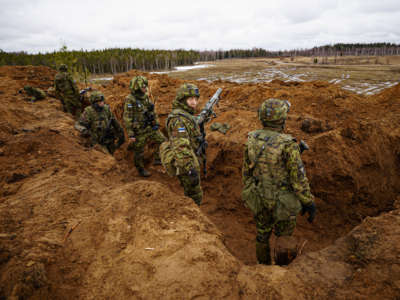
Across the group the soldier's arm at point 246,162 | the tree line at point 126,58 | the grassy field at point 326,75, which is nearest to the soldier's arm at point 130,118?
the soldier's arm at point 246,162

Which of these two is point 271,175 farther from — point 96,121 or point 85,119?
point 85,119

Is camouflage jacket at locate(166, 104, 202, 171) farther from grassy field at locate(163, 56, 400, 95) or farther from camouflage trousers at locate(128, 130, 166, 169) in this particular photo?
grassy field at locate(163, 56, 400, 95)

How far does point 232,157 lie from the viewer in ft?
18.5

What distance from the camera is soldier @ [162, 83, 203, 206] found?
10.4 ft

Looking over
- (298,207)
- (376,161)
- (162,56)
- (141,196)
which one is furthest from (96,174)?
(162,56)

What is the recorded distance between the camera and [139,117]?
5293 mm

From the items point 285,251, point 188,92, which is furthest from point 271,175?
point 188,92

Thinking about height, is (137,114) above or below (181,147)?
above

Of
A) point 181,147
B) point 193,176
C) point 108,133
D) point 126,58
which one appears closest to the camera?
point 181,147

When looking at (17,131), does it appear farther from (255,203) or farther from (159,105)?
(255,203)

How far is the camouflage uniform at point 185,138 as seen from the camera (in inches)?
125

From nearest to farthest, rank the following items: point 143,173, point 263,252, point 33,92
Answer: point 263,252
point 143,173
point 33,92

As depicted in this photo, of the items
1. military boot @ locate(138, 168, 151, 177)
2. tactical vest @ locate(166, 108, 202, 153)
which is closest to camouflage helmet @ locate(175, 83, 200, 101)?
tactical vest @ locate(166, 108, 202, 153)

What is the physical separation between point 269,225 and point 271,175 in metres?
0.79
